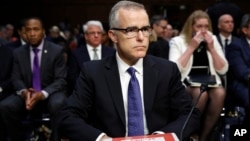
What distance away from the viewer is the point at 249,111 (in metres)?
3.62

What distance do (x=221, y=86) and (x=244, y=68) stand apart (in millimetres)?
276

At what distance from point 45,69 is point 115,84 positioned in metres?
2.01

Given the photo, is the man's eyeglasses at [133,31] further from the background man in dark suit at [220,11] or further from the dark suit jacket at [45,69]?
the background man in dark suit at [220,11]

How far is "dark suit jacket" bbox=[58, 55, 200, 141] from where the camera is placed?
197 centimetres

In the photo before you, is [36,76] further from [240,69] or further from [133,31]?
[133,31]

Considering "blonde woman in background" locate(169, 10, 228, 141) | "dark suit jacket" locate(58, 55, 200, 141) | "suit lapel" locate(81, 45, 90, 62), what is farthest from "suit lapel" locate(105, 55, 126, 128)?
"suit lapel" locate(81, 45, 90, 62)

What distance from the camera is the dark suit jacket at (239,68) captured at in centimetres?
381

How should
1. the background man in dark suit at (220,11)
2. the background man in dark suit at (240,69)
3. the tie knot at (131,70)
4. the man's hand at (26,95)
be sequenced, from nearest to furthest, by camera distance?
the tie knot at (131,70) < the man's hand at (26,95) < the background man in dark suit at (240,69) < the background man in dark suit at (220,11)

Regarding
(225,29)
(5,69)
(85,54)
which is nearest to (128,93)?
(5,69)

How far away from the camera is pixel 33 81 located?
390 centimetres

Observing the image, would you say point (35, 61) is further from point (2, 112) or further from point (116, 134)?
point (116, 134)

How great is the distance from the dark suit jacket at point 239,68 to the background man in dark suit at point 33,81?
152 centimetres

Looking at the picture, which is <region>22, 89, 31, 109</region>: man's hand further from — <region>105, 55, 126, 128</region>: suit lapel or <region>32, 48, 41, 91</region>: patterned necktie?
<region>105, 55, 126, 128</region>: suit lapel

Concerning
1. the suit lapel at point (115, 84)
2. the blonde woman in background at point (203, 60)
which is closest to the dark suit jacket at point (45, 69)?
the blonde woman in background at point (203, 60)
